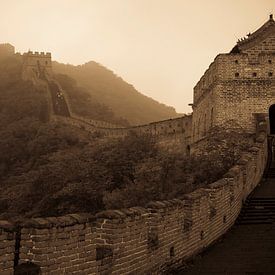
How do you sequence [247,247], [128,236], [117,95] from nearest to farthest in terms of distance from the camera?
[128,236] → [247,247] → [117,95]

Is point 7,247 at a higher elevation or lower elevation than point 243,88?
lower

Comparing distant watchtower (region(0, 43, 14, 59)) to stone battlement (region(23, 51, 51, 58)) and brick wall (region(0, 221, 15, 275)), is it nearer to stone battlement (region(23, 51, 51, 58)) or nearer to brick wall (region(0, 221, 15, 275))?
stone battlement (region(23, 51, 51, 58))

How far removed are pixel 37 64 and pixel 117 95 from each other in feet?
106

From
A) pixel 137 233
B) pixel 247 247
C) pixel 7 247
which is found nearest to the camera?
pixel 7 247

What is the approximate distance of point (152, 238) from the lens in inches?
330

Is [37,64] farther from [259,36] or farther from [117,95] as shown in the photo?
[259,36]

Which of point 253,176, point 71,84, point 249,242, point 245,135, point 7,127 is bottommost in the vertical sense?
point 249,242

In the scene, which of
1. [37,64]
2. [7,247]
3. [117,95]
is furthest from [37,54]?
[7,247]

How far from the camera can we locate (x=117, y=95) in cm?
11681

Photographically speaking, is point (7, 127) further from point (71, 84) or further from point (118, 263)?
point (118, 263)

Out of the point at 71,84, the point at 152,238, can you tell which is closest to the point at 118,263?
the point at 152,238

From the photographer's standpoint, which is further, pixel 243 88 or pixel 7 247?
pixel 243 88

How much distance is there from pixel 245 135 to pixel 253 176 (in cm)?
741

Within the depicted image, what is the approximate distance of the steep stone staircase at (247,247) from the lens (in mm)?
9117
